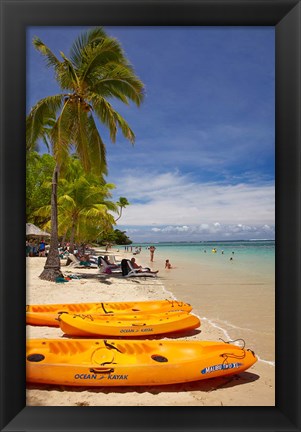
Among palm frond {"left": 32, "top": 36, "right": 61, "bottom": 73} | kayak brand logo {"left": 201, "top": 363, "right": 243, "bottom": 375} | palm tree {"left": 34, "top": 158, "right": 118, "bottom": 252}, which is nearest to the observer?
kayak brand logo {"left": 201, "top": 363, "right": 243, "bottom": 375}

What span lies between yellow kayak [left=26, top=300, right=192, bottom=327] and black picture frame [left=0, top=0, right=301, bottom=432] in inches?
117

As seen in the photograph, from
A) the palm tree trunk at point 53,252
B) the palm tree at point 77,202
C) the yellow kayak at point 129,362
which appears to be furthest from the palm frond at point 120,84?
the palm tree at point 77,202

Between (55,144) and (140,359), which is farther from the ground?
(55,144)

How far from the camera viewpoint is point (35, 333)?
3900mm

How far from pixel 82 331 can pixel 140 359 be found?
127 centimetres

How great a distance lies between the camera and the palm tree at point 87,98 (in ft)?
23.2

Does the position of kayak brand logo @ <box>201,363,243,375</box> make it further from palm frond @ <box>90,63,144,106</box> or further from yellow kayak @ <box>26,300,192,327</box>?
palm frond @ <box>90,63,144,106</box>

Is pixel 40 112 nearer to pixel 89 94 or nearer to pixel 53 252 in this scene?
pixel 89 94

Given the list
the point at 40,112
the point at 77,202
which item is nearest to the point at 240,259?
the point at 77,202

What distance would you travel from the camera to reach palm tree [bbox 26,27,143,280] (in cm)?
706

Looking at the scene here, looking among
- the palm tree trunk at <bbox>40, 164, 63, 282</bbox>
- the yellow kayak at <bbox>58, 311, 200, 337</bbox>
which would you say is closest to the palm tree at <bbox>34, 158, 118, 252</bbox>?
the palm tree trunk at <bbox>40, 164, 63, 282</bbox>
